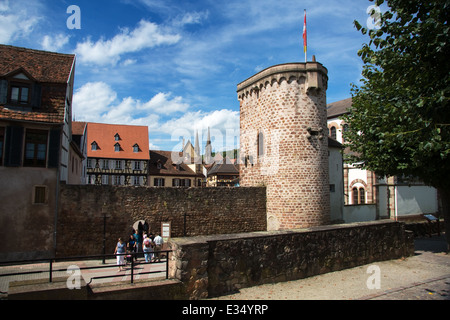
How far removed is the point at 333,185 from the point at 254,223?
7076mm

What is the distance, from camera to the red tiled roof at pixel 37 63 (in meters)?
14.4

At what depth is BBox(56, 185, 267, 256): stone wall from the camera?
46.9ft

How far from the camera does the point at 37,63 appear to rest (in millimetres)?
15375

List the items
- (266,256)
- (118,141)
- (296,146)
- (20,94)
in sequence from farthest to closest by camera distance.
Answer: (118,141) → (296,146) → (20,94) → (266,256)

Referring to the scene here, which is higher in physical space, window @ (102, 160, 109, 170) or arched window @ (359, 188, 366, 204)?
window @ (102, 160, 109, 170)

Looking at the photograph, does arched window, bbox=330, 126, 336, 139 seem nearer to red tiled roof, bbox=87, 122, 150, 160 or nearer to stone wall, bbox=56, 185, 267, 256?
stone wall, bbox=56, 185, 267, 256

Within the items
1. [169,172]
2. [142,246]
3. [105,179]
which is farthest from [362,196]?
[105,179]

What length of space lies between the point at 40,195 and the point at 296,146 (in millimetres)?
13501

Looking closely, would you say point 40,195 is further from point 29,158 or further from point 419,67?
point 419,67

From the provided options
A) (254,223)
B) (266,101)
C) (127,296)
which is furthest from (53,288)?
(266,101)

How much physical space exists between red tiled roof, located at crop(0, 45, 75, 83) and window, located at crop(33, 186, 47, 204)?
5.10 m

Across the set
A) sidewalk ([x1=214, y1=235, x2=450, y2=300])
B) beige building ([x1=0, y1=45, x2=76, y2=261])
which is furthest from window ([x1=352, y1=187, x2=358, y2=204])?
beige building ([x1=0, y1=45, x2=76, y2=261])

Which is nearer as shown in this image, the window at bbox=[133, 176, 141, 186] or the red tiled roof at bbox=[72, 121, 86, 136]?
the red tiled roof at bbox=[72, 121, 86, 136]

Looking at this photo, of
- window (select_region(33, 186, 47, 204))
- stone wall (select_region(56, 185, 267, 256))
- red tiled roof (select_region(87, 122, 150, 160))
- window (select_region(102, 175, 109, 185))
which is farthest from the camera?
red tiled roof (select_region(87, 122, 150, 160))
